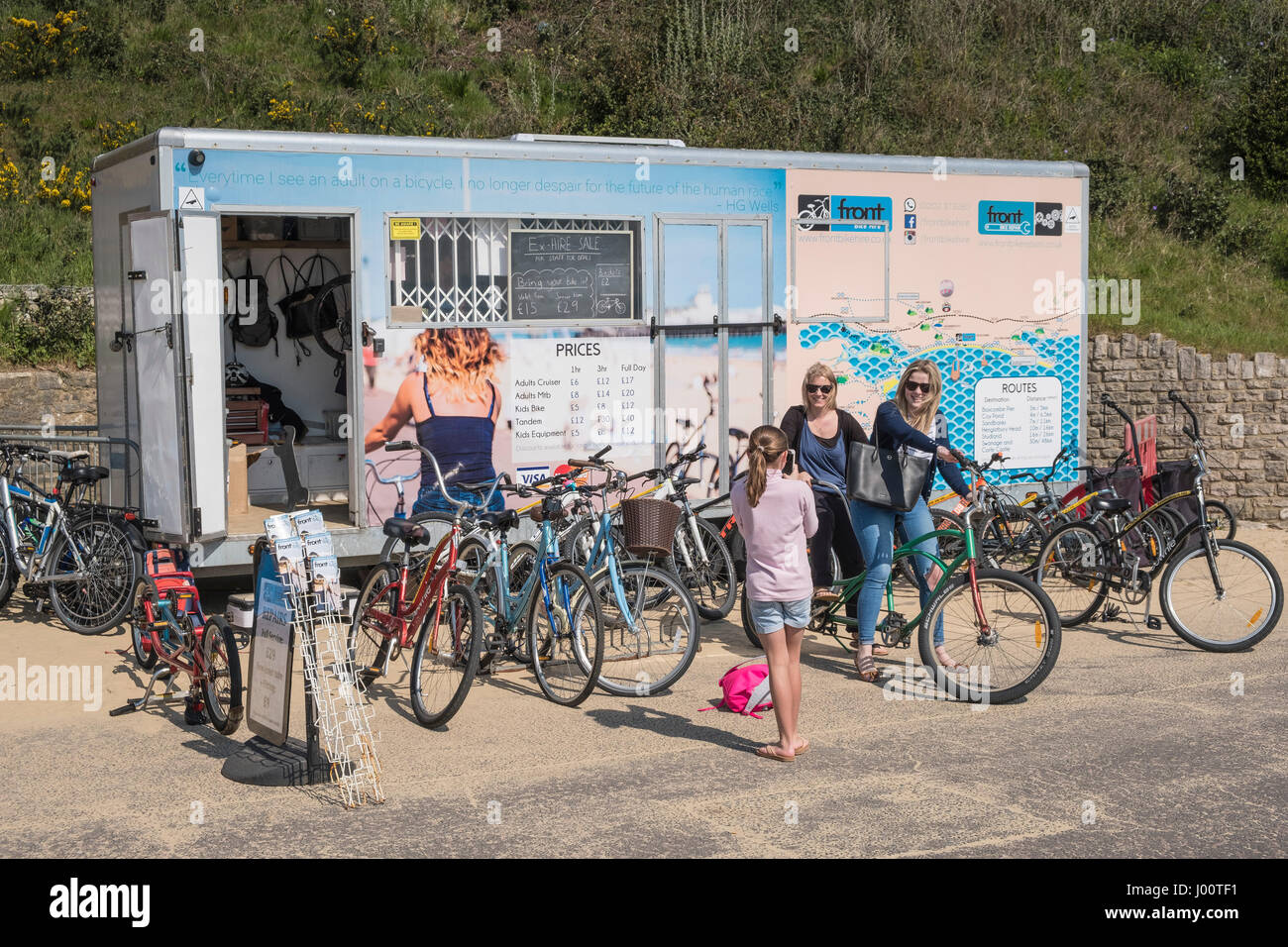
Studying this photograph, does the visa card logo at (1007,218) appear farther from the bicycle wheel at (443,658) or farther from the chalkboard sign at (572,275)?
the bicycle wheel at (443,658)

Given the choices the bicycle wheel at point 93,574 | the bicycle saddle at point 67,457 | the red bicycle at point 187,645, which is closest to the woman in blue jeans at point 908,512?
the red bicycle at point 187,645

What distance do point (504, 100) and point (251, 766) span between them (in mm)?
16598

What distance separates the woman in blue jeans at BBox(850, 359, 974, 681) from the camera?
781 cm

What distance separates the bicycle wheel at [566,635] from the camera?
7.12 metres

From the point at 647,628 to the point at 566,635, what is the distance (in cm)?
44

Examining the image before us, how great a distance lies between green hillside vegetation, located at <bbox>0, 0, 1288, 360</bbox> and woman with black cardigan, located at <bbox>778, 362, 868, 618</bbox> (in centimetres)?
872

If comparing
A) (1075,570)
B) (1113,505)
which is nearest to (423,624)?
(1075,570)

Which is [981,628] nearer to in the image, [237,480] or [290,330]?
[237,480]

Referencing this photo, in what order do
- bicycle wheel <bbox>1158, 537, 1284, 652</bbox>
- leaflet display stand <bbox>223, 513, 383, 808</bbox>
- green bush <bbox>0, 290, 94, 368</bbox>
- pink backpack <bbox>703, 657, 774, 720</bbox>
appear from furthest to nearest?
green bush <bbox>0, 290, 94, 368</bbox> < bicycle wheel <bbox>1158, 537, 1284, 652</bbox> < pink backpack <bbox>703, 657, 774, 720</bbox> < leaflet display stand <bbox>223, 513, 383, 808</bbox>

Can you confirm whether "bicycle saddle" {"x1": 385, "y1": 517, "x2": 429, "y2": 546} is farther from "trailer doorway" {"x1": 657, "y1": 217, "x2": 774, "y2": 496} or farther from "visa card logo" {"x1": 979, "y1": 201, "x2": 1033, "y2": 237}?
"visa card logo" {"x1": 979, "y1": 201, "x2": 1033, "y2": 237}

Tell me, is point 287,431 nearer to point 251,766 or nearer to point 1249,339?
point 251,766

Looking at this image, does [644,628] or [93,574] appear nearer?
[644,628]

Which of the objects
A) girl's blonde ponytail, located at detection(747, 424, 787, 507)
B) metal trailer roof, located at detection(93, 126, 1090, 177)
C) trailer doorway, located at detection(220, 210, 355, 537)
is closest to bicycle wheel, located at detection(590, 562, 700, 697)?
girl's blonde ponytail, located at detection(747, 424, 787, 507)

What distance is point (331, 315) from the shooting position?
11891mm
